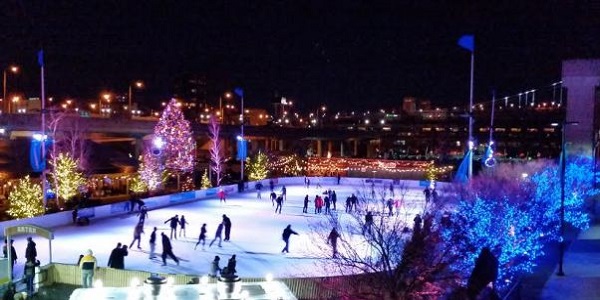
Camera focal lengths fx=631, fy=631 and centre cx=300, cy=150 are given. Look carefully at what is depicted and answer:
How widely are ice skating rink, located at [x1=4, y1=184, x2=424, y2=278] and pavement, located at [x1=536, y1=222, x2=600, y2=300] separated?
5.50 m

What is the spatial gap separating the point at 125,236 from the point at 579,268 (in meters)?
16.8

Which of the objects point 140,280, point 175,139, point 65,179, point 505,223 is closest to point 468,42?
point 505,223

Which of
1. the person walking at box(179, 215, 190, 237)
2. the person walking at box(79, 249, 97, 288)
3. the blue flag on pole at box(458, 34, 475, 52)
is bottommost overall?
the person walking at box(179, 215, 190, 237)

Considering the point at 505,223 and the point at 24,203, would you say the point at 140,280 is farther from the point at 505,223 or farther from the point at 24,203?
the point at 24,203

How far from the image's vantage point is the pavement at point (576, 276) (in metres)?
17.0

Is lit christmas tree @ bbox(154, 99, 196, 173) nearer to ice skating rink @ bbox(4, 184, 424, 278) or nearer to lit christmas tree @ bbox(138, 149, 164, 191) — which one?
lit christmas tree @ bbox(138, 149, 164, 191)

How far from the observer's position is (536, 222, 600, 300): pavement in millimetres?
16969

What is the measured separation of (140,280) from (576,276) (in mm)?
12877

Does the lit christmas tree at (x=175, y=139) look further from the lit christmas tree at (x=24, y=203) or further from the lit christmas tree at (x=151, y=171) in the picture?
the lit christmas tree at (x=24, y=203)

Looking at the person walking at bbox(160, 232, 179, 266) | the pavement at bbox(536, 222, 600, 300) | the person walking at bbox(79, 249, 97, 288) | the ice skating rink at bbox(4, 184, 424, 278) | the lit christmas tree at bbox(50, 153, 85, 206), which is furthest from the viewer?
the lit christmas tree at bbox(50, 153, 85, 206)

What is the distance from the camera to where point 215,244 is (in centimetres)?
2328

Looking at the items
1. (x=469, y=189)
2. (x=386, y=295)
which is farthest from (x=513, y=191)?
(x=386, y=295)

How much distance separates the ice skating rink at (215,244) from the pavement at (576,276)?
18.0ft

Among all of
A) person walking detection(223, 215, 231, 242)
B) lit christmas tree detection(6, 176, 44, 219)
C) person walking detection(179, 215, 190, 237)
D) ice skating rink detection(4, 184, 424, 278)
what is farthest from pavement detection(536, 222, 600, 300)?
lit christmas tree detection(6, 176, 44, 219)
